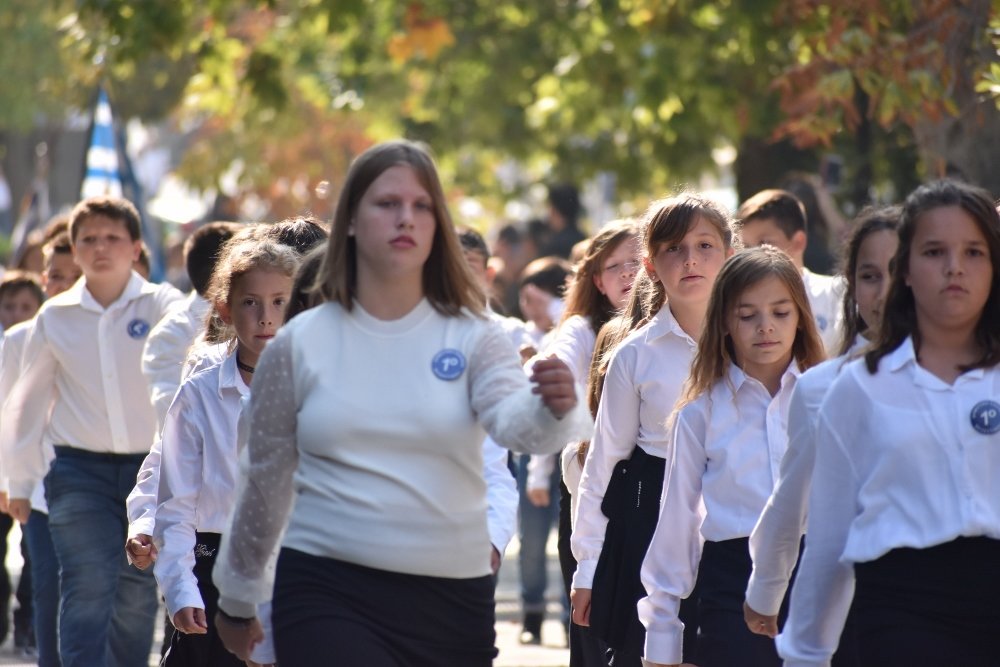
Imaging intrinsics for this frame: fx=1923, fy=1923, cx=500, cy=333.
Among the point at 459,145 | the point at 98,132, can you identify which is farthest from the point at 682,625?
the point at 459,145

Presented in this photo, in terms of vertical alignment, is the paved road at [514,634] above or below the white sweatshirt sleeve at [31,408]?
below

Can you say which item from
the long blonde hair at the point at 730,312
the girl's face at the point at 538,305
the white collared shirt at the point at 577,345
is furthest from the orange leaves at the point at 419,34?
the long blonde hair at the point at 730,312

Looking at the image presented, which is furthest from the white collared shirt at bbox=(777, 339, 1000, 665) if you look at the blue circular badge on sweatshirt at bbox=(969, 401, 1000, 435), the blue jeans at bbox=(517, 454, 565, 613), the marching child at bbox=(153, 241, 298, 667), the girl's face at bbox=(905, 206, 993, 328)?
the blue jeans at bbox=(517, 454, 565, 613)

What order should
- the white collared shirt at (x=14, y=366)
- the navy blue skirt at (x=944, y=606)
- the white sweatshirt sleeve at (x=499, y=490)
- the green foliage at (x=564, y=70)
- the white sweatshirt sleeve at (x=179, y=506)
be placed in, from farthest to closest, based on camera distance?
Answer: the green foliage at (x=564, y=70) → the white collared shirt at (x=14, y=366) → the white sweatshirt sleeve at (x=179, y=506) → the white sweatshirt sleeve at (x=499, y=490) → the navy blue skirt at (x=944, y=606)

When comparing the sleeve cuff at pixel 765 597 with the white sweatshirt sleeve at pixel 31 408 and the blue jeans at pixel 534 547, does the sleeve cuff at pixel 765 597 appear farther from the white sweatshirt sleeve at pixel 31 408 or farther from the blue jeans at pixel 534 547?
the blue jeans at pixel 534 547

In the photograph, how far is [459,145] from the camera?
19344mm

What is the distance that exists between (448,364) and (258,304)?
70.0 inches

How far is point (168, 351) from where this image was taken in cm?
810

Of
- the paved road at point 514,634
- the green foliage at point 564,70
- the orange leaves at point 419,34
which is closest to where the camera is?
the green foliage at point 564,70

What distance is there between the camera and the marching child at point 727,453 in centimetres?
577

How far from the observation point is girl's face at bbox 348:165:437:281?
468cm

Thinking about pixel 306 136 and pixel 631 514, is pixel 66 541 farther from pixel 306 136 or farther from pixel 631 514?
pixel 306 136

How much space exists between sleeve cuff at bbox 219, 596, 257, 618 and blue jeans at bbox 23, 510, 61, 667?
416 centimetres

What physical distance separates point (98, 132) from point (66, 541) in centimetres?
800
